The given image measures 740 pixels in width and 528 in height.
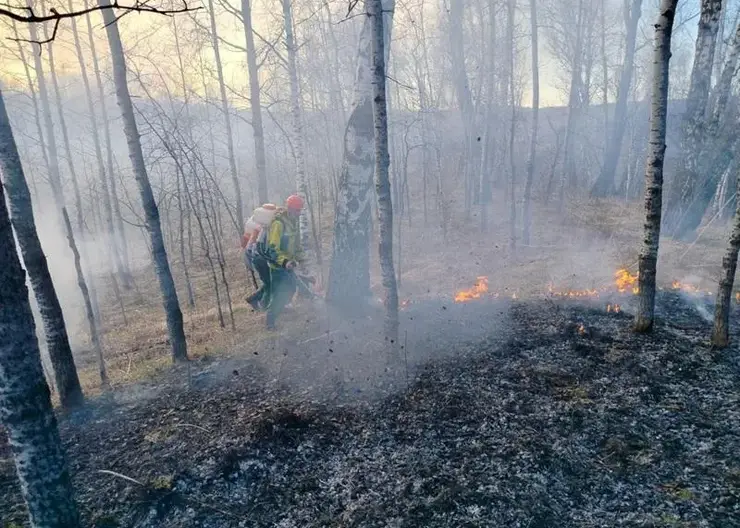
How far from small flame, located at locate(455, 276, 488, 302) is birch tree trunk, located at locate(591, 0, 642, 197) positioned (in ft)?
42.2

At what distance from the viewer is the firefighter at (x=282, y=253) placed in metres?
7.95

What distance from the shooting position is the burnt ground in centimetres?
389

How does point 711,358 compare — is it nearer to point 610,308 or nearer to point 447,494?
point 610,308

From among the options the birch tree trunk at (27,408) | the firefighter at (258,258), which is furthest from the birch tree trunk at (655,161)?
the birch tree trunk at (27,408)

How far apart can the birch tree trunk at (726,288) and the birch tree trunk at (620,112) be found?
629 inches

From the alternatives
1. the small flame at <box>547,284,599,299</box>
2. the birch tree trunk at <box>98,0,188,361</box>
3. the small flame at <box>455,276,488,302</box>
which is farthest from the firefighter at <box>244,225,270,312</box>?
the small flame at <box>547,284,599,299</box>

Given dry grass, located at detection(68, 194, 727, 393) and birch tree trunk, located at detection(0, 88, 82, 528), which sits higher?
birch tree trunk, located at detection(0, 88, 82, 528)

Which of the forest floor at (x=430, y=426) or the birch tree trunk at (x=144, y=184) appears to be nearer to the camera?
the forest floor at (x=430, y=426)

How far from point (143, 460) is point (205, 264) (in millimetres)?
13495

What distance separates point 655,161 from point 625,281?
4021 millimetres

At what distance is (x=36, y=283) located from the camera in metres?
5.45

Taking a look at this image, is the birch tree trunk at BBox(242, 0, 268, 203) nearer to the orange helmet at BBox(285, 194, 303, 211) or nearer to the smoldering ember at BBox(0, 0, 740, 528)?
the smoldering ember at BBox(0, 0, 740, 528)

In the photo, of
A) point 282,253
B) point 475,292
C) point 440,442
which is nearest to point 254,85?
point 282,253

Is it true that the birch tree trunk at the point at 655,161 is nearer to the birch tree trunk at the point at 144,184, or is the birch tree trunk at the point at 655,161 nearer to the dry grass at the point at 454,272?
the dry grass at the point at 454,272
